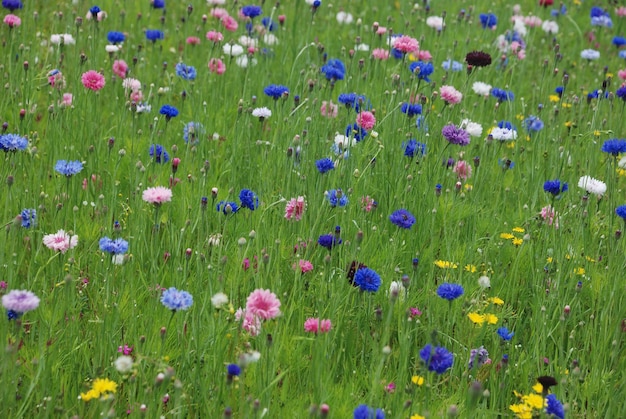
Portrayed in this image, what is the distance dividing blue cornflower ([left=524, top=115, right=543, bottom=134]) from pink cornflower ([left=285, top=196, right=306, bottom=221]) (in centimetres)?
165

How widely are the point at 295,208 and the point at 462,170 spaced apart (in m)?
1.08

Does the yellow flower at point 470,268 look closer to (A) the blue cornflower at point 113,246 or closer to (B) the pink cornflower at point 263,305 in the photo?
(B) the pink cornflower at point 263,305

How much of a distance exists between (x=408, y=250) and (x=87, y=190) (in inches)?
53.5

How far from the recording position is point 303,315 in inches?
107

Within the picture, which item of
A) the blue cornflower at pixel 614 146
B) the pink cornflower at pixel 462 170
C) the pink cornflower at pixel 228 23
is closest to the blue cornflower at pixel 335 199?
Result: the pink cornflower at pixel 462 170

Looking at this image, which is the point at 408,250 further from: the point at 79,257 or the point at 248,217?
the point at 79,257

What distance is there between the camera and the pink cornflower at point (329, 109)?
3977 mm

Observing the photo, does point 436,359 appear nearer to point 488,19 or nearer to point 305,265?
point 305,265

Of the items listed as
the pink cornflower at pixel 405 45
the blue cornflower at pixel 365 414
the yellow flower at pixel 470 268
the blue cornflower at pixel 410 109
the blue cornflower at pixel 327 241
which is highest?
the pink cornflower at pixel 405 45

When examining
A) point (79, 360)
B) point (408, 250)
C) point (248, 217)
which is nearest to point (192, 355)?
point (79, 360)

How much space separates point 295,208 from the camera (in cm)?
303

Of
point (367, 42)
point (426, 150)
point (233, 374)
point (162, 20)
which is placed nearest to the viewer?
point (233, 374)

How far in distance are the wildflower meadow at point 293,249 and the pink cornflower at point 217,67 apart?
0.01 meters

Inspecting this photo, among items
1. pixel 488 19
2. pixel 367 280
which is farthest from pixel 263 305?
pixel 488 19
